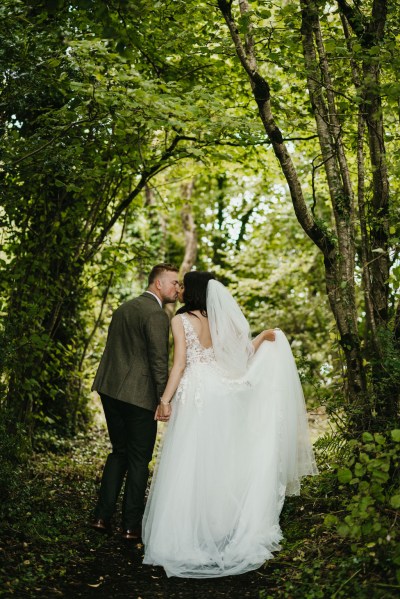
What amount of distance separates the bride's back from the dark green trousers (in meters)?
0.79

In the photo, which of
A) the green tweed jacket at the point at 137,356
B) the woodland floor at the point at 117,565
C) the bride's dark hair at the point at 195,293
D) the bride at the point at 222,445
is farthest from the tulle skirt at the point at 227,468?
the bride's dark hair at the point at 195,293

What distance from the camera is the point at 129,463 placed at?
5.77m

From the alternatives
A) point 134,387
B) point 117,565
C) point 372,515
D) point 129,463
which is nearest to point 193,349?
point 134,387

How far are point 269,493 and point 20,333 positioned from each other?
3.93 m

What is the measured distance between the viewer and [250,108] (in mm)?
9039

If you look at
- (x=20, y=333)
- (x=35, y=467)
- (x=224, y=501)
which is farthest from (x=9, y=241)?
(x=224, y=501)

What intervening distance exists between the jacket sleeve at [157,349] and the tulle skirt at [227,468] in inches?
7.4

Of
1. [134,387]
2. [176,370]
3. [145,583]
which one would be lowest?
[145,583]

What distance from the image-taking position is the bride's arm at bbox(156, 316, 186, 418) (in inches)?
216

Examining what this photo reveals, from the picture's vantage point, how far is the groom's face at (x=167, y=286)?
586cm

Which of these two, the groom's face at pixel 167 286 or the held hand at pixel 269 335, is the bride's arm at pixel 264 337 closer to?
the held hand at pixel 269 335

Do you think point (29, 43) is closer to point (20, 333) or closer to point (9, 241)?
point (9, 241)

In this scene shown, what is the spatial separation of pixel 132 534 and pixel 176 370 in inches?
56.9

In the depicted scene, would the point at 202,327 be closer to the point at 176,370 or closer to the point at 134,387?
the point at 176,370
